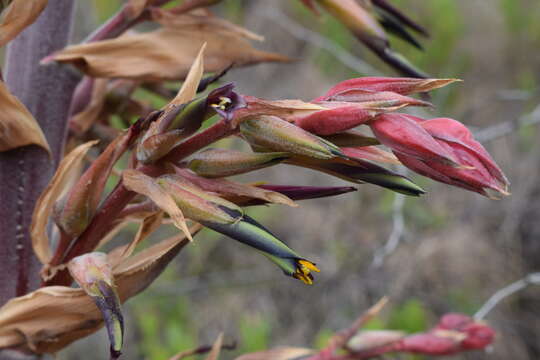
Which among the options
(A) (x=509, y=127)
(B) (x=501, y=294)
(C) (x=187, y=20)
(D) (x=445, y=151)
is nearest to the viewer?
(D) (x=445, y=151)

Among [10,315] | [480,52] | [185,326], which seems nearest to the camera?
[10,315]

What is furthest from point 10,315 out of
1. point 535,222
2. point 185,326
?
point 535,222

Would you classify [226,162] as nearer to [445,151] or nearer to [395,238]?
[445,151]

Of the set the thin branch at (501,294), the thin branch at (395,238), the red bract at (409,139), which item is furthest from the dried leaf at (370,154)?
the thin branch at (395,238)

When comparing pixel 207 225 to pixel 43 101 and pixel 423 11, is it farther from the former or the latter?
pixel 423 11

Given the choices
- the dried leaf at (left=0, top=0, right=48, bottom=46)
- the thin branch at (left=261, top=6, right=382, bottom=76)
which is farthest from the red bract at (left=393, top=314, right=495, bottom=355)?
the thin branch at (left=261, top=6, right=382, bottom=76)

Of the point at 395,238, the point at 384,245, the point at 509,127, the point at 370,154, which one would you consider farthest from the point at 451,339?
the point at 384,245
